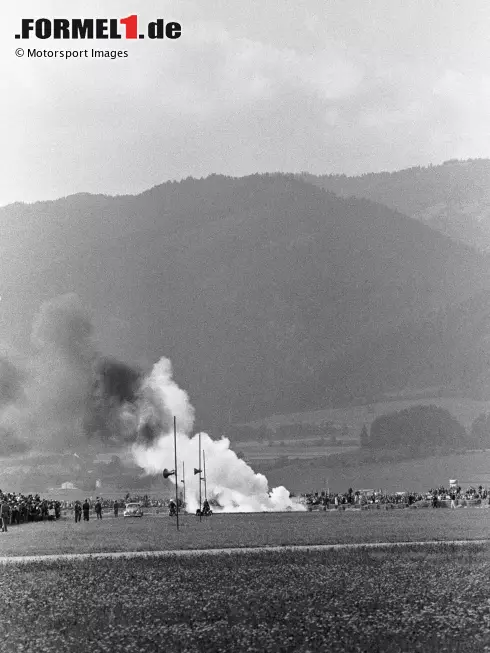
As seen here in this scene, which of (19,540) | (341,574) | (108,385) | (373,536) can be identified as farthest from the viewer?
(108,385)

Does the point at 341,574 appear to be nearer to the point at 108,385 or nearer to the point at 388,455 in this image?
the point at 108,385

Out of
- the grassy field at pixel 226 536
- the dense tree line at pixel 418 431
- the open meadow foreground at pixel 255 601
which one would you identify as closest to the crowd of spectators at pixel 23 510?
the grassy field at pixel 226 536

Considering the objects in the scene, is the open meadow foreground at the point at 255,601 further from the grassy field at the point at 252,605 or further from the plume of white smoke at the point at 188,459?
the plume of white smoke at the point at 188,459

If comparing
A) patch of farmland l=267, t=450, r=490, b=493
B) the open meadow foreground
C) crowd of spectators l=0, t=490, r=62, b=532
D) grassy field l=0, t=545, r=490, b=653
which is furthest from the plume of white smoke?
grassy field l=0, t=545, r=490, b=653

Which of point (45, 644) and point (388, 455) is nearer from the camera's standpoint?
point (45, 644)

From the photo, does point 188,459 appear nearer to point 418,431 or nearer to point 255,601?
point 418,431

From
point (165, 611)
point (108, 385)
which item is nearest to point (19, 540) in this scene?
point (165, 611)
